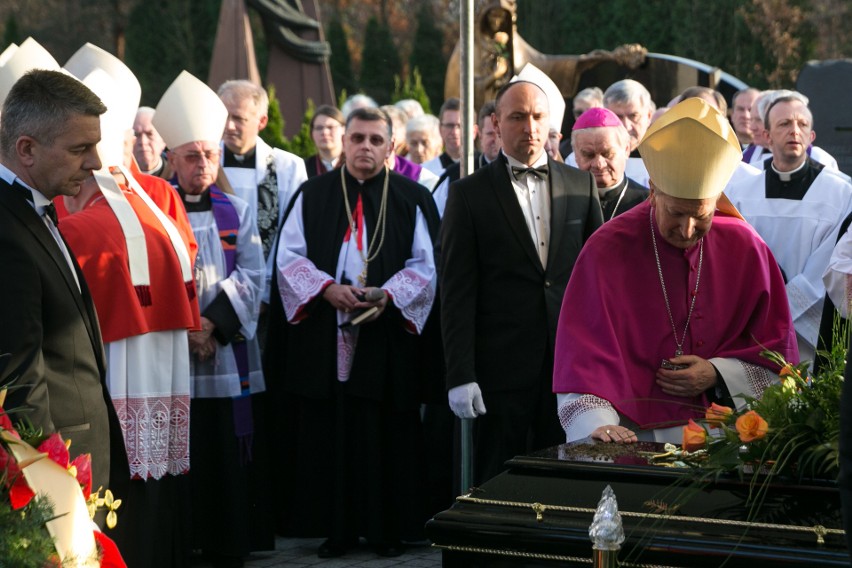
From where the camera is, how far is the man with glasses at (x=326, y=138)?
32.7 feet

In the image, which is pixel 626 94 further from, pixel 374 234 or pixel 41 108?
pixel 41 108

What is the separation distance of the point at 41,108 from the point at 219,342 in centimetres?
281

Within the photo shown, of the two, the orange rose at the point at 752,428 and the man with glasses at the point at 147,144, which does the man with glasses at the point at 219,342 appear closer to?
the man with glasses at the point at 147,144

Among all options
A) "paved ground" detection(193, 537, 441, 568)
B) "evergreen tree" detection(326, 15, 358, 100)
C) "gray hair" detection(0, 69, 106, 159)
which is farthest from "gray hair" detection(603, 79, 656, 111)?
"evergreen tree" detection(326, 15, 358, 100)

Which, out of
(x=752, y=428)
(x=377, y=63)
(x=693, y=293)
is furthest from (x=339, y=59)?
(x=752, y=428)

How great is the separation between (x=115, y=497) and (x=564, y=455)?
5.51 ft

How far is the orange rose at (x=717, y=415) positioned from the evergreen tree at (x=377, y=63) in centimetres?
2745

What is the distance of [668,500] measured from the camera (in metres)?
3.21

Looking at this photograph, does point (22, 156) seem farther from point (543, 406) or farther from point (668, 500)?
point (543, 406)

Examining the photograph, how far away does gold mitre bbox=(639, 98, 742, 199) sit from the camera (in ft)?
13.7

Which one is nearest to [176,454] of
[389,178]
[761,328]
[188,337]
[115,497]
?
[188,337]

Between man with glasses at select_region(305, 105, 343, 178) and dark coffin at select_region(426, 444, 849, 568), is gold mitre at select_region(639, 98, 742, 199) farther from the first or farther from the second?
man with glasses at select_region(305, 105, 343, 178)

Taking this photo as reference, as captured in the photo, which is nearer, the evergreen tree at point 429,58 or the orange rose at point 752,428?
the orange rose at point 752,428

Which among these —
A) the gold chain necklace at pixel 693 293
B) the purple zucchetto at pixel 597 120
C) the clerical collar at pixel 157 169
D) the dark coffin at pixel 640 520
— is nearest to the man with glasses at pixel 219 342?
the purple zucchetto at pixel 597 120
